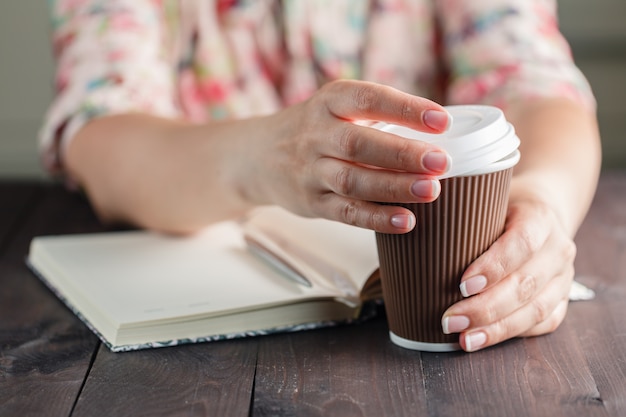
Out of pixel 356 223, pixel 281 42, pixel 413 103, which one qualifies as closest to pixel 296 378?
pixel 356 223

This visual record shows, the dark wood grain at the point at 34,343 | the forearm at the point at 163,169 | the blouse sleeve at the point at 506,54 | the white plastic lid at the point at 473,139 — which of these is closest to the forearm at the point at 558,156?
the blouse sleeve at the point at 506,54

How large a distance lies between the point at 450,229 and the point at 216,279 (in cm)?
29

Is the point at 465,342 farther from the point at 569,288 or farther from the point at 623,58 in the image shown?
the point at 623,58

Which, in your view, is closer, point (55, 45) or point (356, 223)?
point (356, 223)

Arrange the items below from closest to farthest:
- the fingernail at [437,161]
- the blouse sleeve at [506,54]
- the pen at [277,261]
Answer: the fingernail at [437,161] < the pen at [277,261] < the blouse sleeve at [506,54]

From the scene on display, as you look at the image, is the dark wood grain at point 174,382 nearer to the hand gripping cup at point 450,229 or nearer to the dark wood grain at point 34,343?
the dark wood grain at point 34,343

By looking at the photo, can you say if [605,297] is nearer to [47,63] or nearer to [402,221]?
[402,221]

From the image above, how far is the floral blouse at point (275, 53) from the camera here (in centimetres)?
120

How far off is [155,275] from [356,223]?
29cm

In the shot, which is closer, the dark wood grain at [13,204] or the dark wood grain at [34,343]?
the dark wood grain at [34,343]

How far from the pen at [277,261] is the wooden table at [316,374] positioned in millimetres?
72

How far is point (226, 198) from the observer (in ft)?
3.20

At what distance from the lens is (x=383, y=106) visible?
71cm

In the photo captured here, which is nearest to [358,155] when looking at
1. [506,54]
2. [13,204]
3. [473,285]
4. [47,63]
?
[473,285]
